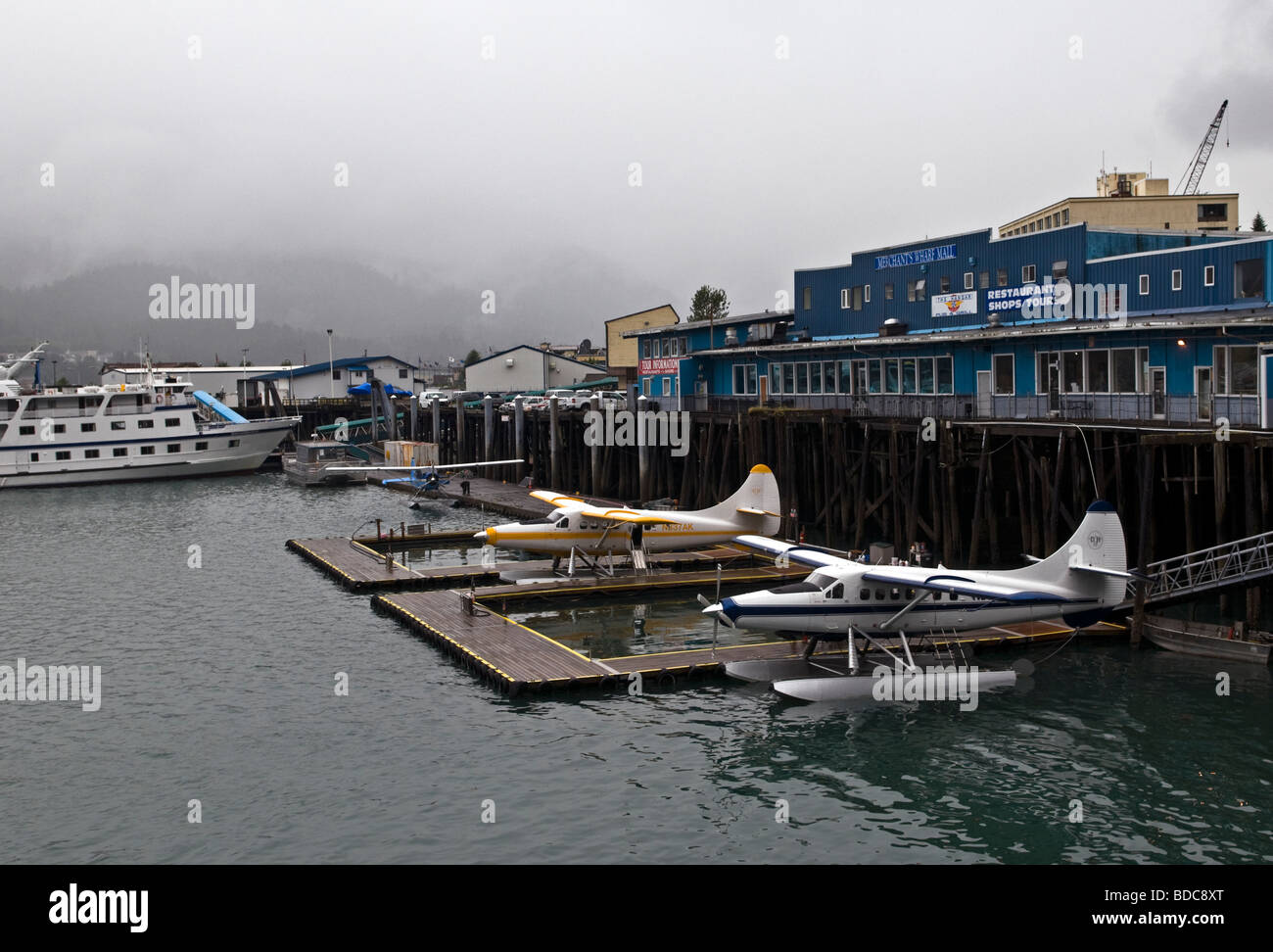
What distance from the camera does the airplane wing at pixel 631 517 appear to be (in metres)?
35.5

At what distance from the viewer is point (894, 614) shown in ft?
81.8

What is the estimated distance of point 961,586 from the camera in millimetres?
23922

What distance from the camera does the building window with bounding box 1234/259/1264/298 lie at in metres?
33.9

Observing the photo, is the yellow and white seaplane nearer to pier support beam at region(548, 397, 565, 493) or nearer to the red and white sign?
pier support beam at region(548, 397, 565, 493)

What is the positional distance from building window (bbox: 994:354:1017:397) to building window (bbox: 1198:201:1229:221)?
2195cm

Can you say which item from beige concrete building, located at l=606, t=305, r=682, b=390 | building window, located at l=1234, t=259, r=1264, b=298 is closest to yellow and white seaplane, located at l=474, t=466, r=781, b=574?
building window, located at l=1234, t=259, r=1264, b=298

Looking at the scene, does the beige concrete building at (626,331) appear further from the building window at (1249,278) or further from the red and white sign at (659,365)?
the building window at (1249,278)

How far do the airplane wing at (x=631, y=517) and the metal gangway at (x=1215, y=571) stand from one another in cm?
1401

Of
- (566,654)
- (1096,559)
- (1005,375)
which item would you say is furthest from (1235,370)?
(566,654)

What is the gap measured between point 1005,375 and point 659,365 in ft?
88.2

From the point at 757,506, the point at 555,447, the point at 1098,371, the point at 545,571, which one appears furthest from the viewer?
the point at 555,447

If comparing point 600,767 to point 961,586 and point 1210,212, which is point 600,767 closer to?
point 961,586

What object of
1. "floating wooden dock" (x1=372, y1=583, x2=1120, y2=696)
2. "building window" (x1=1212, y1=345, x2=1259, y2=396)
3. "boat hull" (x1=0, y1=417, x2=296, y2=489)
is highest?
"building window" (x1=1212, y1=345, x2=1259, y2=396)

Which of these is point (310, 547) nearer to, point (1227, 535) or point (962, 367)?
point (962, 367)
